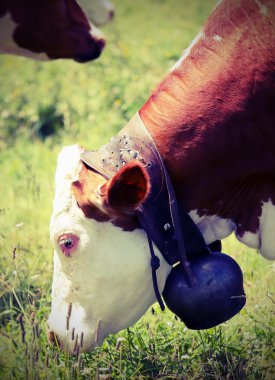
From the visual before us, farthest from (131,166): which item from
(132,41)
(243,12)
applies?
(132,41)

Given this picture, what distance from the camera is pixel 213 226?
118 inches

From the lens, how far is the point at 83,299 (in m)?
2.85

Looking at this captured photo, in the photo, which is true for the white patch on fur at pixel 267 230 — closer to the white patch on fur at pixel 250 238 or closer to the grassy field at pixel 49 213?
the white patch on fur at pixel 250 238

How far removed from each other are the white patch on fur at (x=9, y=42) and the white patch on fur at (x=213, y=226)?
2.31 metres

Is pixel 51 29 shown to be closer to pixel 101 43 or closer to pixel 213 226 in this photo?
pixel 101 43

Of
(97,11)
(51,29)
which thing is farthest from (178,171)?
(97,11)

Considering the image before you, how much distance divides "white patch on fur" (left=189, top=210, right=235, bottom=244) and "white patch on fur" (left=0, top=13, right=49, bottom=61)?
2310 mm

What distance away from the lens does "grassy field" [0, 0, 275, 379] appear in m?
3.02

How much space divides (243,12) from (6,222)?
2.63 m

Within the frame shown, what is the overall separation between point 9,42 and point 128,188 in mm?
2523

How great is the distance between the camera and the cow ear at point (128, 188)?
247cm

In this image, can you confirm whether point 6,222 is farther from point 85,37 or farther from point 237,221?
point 237,221

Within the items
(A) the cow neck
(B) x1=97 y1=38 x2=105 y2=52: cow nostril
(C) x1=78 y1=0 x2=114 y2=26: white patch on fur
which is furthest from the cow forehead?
(C) x1=78 y1=0 x2=114 y2=26: white patch on fur

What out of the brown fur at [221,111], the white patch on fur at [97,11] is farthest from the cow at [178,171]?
the white patch on fur at [97,11]
